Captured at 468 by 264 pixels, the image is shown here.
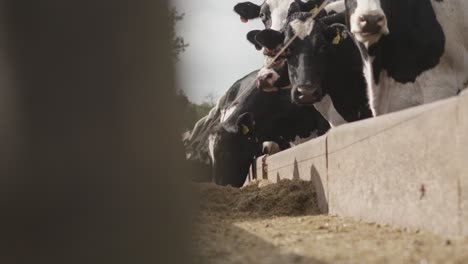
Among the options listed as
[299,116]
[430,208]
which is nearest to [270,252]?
[430,208]

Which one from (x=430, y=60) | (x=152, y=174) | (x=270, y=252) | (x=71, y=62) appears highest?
(x=430, y=60)

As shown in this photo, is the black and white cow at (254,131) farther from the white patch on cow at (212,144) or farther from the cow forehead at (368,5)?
the cow forehead at (368,5)

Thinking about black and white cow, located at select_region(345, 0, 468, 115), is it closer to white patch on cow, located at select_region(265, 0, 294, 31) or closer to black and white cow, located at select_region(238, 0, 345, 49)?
black and white cow, located at select_region(238, 0, 345, 49)

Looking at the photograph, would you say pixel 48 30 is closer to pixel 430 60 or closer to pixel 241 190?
pixel 430 60

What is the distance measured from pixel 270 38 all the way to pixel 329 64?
73 cm

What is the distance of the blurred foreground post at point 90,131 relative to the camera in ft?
2.66

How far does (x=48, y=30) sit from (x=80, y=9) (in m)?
0.05

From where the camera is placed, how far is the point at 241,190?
548 centimetres

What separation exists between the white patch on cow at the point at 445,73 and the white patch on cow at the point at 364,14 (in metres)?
0.41

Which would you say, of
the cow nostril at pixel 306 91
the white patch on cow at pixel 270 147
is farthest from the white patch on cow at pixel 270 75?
the white patch on cow at pixel 270 147

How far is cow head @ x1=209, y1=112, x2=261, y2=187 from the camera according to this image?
8523 millimetres

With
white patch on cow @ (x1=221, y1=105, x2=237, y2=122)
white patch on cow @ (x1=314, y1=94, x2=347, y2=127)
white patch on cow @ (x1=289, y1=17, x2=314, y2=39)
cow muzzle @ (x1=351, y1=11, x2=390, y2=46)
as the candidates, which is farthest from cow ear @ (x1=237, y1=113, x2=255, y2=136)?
cow muzzle @ (x1=351, y1=11, x2=390, y2=46)

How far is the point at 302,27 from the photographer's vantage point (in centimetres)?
622

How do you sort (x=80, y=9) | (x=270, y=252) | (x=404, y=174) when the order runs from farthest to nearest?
1. (x=404, y=174)
2. (x=270, y=252)
3. (x=80, y=9)
